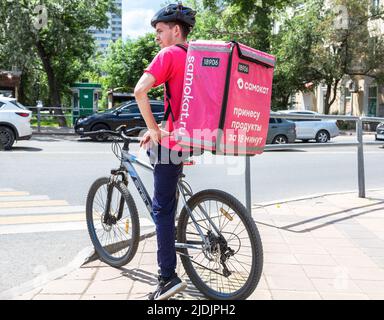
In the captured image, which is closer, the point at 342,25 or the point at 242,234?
the point at 242,234

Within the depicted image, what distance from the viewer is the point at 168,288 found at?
11.1 feet

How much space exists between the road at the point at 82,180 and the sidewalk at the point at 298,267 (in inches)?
26.0

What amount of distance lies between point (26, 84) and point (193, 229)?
4129 centimetres

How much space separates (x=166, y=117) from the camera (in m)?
3.39

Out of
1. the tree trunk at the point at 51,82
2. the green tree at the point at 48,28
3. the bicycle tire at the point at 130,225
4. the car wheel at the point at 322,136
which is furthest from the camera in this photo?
the tree trunk at the point at 51,82

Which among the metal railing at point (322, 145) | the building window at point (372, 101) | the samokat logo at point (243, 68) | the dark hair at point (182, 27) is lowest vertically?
the metal railing at point (322, 145)

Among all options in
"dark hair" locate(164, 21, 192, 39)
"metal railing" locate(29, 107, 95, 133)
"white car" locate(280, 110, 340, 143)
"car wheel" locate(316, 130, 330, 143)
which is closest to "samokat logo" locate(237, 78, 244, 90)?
"dark hair" locate(164, 21, 192, 39)

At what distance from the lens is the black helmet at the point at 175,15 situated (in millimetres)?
3336

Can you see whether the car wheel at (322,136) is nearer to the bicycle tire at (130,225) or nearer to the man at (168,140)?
the bicycle tire at (130,225)

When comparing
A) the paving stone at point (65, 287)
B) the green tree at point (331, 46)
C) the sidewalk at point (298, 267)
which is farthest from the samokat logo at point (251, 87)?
the green tree at point (331, 46)

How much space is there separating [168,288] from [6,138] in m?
13.1

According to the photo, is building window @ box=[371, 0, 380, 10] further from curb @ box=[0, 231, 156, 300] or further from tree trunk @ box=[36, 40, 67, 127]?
curb @ box=[0, 231, 156, 300]
